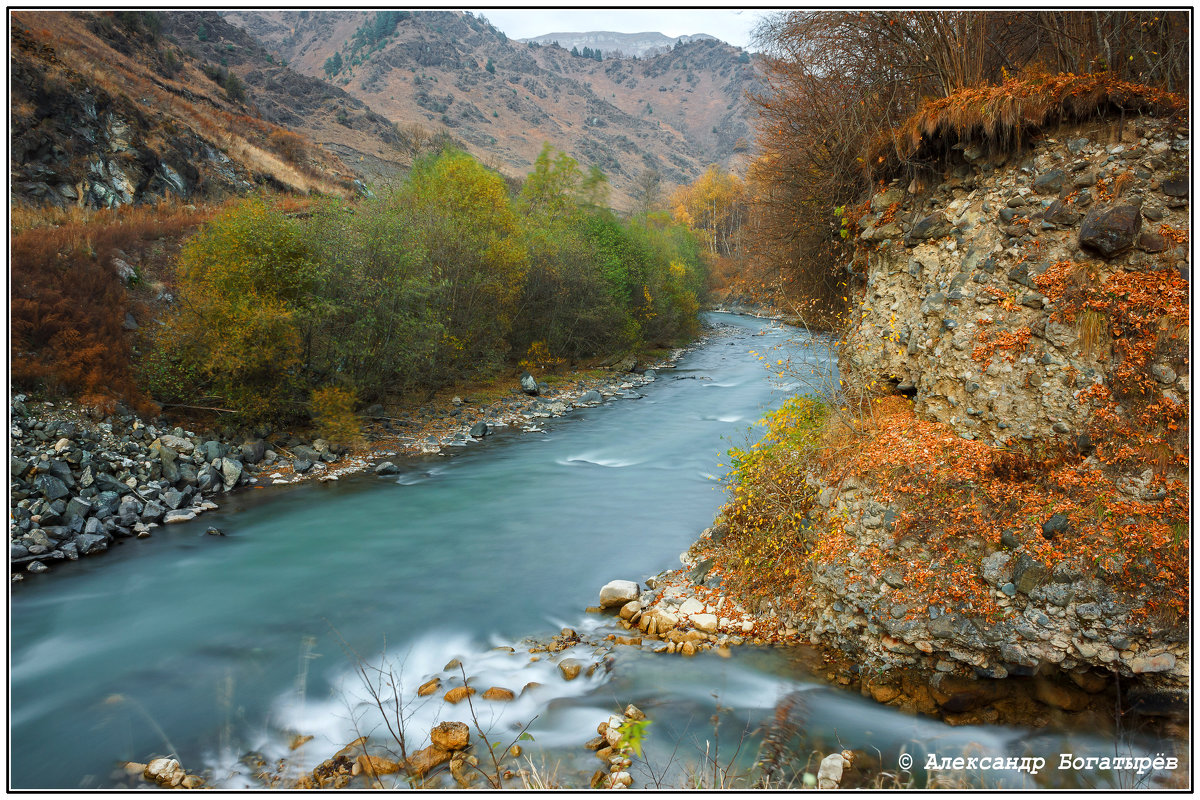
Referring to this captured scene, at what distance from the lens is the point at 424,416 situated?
21.7 m

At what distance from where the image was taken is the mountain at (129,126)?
82.8ft

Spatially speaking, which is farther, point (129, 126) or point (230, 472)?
point (129, 126)

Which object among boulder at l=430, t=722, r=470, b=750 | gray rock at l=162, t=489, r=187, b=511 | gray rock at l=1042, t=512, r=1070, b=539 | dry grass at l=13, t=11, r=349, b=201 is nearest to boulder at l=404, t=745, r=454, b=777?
boulder at l=430, t=722, r=470, b=750

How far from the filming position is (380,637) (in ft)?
30.2

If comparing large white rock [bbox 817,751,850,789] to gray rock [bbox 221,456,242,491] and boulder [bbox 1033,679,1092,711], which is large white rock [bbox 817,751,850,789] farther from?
gray rock [bbox 221,456,242,491]

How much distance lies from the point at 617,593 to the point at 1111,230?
8.01 meters

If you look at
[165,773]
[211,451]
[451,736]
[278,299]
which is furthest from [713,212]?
[165,773]

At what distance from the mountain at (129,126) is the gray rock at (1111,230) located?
104 ft

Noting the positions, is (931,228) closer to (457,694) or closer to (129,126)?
(457,694)

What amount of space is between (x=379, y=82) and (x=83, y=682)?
187 metres

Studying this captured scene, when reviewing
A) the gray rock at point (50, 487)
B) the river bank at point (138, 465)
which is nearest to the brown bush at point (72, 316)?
the river bank at point (138, 465)

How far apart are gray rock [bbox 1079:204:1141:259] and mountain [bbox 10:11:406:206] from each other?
1244 inches

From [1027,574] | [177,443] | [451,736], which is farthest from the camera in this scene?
[177,443]

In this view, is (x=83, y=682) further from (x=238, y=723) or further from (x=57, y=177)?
(x=57, y=177)
